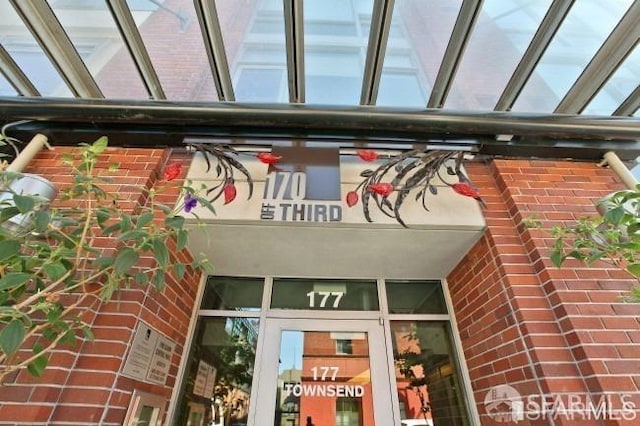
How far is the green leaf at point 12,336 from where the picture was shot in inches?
36.7

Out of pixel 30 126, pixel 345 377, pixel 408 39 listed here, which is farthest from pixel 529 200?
pixel 30 126

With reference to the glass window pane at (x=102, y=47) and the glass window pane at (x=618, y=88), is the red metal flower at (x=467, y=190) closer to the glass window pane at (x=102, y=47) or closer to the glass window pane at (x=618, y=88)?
the glass window pane at (x=618, y=88)

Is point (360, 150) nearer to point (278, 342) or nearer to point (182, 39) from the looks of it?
point (182, 39)

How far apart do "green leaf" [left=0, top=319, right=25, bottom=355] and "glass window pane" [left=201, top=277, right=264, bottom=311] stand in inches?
66.8

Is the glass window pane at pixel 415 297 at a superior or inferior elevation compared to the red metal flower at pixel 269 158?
inferior

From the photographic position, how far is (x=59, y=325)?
3.98 ft

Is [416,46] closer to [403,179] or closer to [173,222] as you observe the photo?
[403,179]

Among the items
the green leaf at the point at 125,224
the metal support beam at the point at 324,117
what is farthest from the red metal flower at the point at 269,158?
the green leaf at the point at 125,224

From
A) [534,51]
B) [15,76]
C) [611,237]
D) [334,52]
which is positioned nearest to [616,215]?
[611,237]

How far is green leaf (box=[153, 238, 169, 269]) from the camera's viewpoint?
4.10 feet

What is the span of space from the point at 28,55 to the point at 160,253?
1.84 metres

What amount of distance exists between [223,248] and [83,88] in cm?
151

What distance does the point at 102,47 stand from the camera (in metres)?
2.00

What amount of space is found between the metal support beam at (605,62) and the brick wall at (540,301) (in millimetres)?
466
